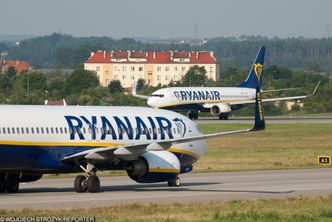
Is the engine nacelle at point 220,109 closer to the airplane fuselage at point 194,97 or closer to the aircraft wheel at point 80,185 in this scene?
the airplane fuselage at point 194,97

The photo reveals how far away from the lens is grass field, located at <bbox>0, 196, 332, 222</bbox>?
2964cm

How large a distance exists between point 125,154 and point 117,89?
124 metres

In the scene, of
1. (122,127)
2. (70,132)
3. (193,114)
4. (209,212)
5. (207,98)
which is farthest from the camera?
(193,114)

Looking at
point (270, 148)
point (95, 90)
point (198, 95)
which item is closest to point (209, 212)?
point (270, 148)

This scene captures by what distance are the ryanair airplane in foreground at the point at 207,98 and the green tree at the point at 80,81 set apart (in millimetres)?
46203

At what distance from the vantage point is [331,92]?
136375 millimetres

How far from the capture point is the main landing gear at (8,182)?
37.9 meters

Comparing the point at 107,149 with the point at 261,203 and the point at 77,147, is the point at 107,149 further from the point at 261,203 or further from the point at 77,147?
the point at 261,203

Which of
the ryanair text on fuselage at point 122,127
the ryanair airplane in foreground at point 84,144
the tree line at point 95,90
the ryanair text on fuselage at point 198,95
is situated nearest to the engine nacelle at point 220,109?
the ryanair text on fuselage at point 198,95

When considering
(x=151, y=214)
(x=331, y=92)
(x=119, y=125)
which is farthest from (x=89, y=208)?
(x=331, y=92)

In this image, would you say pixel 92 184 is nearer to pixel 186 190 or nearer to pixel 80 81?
pixel 186 190

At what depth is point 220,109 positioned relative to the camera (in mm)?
108250

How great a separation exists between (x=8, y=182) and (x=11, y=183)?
0.12 m

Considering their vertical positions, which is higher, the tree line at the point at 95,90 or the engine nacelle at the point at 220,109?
the tree line at the point at 95,90
